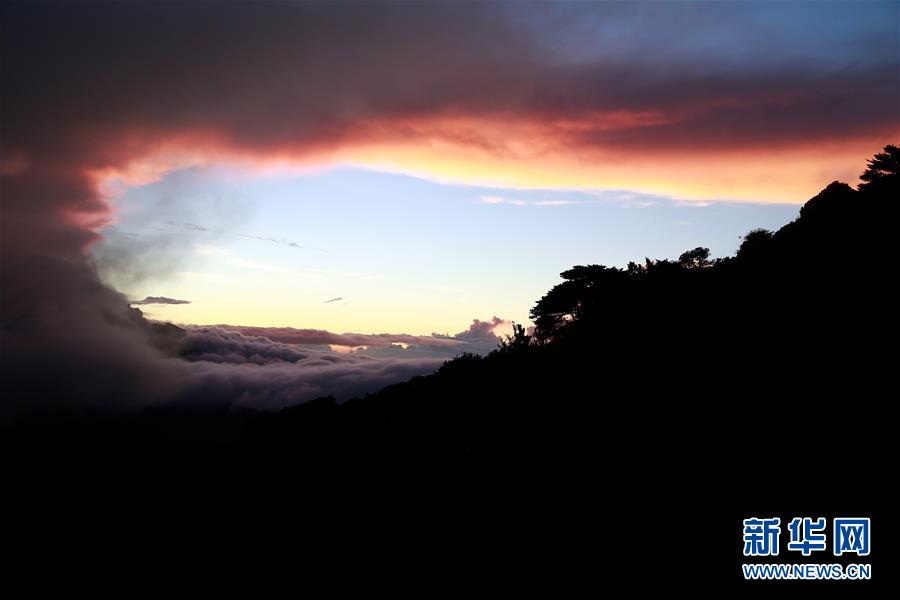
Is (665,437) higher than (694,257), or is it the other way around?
(694,257)

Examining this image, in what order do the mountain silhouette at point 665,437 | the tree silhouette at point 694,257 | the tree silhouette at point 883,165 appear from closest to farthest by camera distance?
the mountain silhouette at point 665,437, the tree silhouette at point 883,165, the tree silhouette at point 694,257

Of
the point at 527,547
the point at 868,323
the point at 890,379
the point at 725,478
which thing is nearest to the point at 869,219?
the point at 868,323

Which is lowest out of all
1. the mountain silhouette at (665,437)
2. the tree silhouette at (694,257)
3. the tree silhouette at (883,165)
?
the mountain silhouette at (665,437)

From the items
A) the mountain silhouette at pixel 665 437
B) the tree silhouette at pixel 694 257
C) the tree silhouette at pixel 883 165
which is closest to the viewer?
the mountain silhouette at pixel 665 437

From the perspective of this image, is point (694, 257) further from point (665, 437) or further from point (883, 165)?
point (665, 437)

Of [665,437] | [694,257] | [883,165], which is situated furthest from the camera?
[694,257]

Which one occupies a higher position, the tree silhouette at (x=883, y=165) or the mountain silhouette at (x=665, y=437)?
the tree silhouette at (x=883, y=165)

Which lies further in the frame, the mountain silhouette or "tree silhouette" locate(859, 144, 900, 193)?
"tree silhouette" locate(859, 144, 900, 193)

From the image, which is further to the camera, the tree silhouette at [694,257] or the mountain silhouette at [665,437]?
the tree silhouette at [694,257]

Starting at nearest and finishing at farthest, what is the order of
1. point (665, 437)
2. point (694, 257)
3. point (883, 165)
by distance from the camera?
point (665, 437)
point (883, 165)
point (694, 257)

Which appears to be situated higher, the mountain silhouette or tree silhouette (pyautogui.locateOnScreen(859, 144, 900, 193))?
tree silhouette (pyautogui.locateOnScreen(859, 144, 900, 193))

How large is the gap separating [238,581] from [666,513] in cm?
3077

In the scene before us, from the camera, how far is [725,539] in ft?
49.5

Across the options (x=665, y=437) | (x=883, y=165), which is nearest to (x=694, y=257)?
(x=883, y=165)
